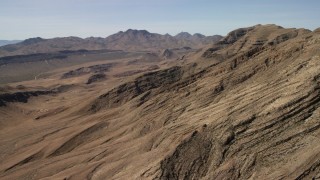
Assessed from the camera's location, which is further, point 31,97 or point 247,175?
point 31,97

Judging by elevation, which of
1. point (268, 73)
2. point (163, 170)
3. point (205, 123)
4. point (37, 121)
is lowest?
point (37, 121)

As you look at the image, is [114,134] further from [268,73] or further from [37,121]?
[37,121]

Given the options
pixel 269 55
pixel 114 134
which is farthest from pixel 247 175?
pixel 114 134

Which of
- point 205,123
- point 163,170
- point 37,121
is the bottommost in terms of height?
point 37,121

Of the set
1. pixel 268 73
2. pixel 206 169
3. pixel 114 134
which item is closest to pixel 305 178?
pixel 206 169

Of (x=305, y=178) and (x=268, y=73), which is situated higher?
(x=268, y=73)

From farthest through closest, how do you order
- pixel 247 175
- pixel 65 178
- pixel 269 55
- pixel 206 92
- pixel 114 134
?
pixel 114 134 → pixel 206 92 → pixel 269 55 → pixel 65 178 → pixel 247 175

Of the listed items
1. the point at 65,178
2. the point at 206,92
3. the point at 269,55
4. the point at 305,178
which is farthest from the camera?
the point at 206,92

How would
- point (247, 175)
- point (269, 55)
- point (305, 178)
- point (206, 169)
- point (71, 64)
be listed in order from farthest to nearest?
point (71, 64), point (269, 55), point (206, 169), point (247, 175), point (305, 178)

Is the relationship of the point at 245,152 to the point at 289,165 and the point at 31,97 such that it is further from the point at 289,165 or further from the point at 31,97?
the point at 31,97
